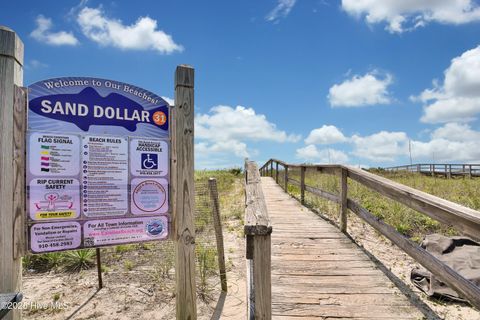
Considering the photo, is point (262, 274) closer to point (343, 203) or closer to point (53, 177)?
point (53, 177)

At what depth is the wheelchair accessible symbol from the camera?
3023mm

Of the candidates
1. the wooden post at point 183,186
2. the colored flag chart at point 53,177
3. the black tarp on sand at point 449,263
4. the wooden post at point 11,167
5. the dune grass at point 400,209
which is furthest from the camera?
the dune grass at point 400,209

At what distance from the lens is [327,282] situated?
351 centimetres

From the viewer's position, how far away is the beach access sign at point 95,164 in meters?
2.64

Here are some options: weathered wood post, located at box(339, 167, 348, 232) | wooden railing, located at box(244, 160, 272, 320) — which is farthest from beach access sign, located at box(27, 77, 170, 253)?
weathered wood post, located at box(339, 167, 348, 232)

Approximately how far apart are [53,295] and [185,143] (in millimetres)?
3146

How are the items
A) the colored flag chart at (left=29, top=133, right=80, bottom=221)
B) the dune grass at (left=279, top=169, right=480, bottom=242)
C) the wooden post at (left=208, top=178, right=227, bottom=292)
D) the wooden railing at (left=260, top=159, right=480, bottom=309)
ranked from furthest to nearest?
the dune grass at (left=279, top=169, right=480, bottom=242) → the wooden post at (left=208, top=178, right=227, bottom=292) → the colored flag chart at (left=29, top=133, right=80, bottom=221) → the wooden railing at (left=260, top=159, right=480, bottom=309)

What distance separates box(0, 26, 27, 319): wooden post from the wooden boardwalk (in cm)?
228

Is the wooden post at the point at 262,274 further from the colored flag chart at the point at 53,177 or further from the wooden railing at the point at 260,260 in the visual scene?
the colored flag chart at the point at 53,177

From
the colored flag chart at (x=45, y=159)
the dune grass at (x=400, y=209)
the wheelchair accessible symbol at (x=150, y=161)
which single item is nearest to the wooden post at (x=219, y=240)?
the wheelchair accessible symbol at (x=150, y=161)

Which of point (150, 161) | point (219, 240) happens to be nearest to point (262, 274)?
point (150, 161)

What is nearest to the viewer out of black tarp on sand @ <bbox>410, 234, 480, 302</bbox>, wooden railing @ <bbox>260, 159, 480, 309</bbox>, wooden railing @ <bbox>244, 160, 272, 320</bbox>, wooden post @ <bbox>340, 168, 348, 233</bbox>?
wooden railing @ <bbox>244, 160, 272, 320</bbox>

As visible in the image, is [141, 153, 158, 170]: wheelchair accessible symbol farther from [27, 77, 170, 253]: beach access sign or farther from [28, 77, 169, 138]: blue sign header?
[28, 77, 169, 138]: blue sign header

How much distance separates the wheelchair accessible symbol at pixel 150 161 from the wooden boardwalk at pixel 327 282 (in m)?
1.80
